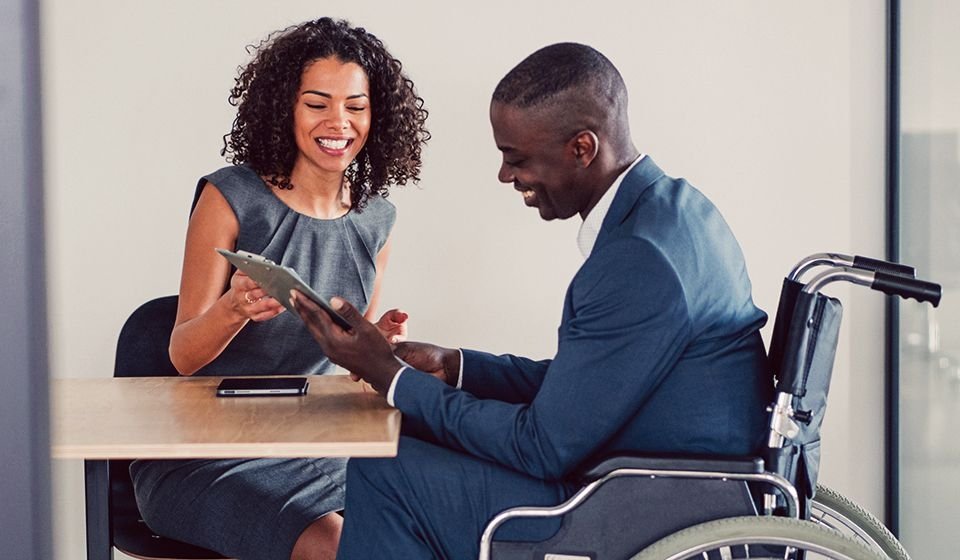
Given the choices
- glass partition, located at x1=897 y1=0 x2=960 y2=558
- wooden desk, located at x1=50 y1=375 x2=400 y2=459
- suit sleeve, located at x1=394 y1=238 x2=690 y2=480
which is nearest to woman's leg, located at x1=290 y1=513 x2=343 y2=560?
wooden desk, located at x1=50 y1=375 x2=400 y2=459

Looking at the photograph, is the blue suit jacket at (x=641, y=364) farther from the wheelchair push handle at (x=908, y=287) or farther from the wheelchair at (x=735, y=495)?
the wheelchair push handle at (x=908, y=287)

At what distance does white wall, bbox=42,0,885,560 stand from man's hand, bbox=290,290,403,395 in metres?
1.38

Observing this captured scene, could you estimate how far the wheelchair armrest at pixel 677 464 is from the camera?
5.47 ft

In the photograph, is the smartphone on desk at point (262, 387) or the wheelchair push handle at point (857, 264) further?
the smartphone on desk at point (262, 387)

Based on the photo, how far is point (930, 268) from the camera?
9.62 ft

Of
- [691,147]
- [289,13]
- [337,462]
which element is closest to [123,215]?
[289,13]

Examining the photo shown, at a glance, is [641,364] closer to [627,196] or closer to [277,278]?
[627,196]

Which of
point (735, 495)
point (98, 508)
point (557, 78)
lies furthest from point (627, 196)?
point (98, 508)

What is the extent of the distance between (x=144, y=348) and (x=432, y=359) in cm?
75

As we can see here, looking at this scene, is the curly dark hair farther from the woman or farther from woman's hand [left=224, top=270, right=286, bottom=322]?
woman's hand [left=224, top=270, right=286, bottom=322]

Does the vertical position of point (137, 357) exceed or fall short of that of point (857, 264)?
it falls short

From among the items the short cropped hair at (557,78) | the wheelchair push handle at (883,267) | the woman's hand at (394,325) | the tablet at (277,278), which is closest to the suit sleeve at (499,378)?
the woman's hand at (394,325)

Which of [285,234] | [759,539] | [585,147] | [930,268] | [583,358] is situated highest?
[585,147]

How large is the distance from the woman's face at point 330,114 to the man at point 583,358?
0.71 metres
